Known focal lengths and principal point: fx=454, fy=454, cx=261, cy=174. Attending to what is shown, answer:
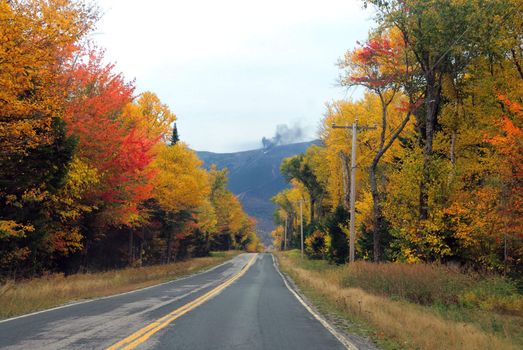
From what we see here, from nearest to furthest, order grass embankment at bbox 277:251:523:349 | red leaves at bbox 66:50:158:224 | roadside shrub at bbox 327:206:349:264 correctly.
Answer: grass embankment at bbox 277:251:523:349
red leaves at bbox 66:50:158:224
roadside shrub at bbox 327:206:349:264

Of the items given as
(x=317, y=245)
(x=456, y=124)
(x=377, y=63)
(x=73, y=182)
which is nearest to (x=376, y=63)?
(x=377, y=63)

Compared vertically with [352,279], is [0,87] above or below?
above

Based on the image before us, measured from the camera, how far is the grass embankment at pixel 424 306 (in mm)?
9781

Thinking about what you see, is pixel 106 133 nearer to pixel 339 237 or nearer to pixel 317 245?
pixel 339 237

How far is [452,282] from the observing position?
17781mm

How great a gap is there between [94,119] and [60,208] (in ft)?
15.1

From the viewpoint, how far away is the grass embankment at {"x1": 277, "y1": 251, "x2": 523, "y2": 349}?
9.78 meters

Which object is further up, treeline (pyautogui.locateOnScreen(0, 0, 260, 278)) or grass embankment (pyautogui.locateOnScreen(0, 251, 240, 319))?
treeline (pyautogui.locateOnScreen(0, 0, 260, 278))

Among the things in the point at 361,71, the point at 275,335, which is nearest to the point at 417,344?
the point at 275,335

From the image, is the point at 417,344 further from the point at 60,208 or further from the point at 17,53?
the point at 60,208

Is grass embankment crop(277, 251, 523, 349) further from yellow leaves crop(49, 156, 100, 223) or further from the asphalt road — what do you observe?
yellow leaves crop(49, 156, 100, 223)

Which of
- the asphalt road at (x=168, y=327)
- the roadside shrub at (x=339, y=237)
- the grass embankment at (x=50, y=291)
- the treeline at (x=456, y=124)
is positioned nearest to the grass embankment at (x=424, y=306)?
the asphalt road at (x=168, y=327)

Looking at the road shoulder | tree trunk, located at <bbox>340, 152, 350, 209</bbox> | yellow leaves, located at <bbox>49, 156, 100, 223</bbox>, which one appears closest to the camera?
the road shoulder

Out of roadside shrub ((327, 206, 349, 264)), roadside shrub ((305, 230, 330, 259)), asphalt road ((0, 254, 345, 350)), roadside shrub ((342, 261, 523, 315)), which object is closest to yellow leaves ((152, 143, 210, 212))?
roadside shrub ((327, 206, 349, 264))
